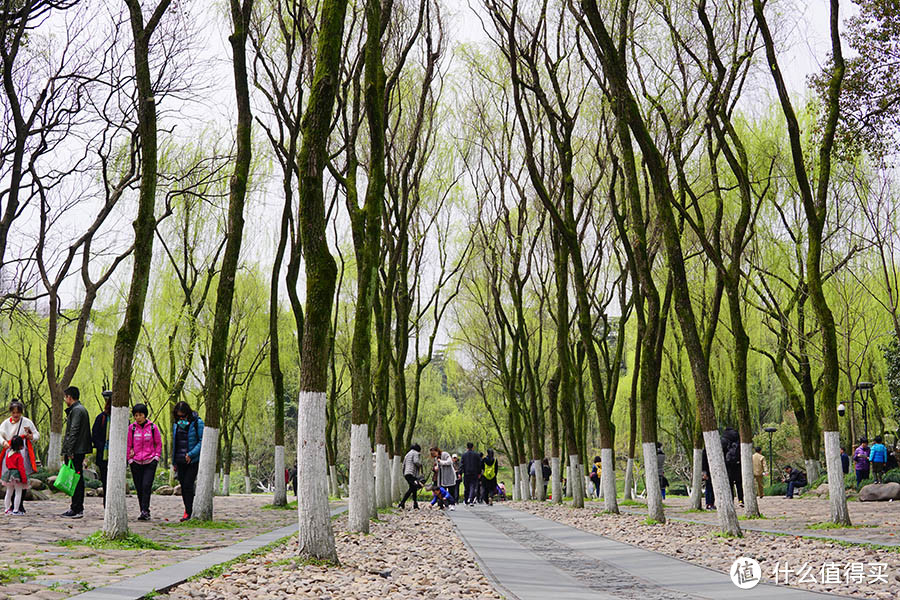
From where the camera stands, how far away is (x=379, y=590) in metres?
7.38

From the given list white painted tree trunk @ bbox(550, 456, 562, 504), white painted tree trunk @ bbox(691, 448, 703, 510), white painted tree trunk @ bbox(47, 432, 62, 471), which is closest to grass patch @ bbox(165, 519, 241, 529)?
white painted tree trunk @ bbox(691, 448, 703, 510)

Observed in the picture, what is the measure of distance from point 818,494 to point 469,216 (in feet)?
47.9

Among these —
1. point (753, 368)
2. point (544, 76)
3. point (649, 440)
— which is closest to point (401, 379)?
point (649, 440)

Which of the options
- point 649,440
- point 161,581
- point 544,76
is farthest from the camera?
point 544,76

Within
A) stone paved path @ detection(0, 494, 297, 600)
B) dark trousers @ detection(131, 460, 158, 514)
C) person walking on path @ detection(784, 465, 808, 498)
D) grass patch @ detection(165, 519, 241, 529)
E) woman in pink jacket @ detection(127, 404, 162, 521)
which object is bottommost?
person walking on path @ detection(784, 465, 808, 498)

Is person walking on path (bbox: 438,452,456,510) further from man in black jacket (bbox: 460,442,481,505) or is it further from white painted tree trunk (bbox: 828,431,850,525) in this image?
white painted tree trunk (bbox: 828,431,850,525)

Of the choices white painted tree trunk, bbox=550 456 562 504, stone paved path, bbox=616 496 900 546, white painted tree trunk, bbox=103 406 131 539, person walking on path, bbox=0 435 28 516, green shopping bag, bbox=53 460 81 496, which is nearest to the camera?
white painted tree trunk, bbox=103 406 131 539

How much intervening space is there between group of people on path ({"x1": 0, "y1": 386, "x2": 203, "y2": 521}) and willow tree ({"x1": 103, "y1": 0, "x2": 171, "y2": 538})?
2.67m

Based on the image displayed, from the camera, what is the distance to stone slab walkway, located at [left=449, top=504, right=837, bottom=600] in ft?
24.4

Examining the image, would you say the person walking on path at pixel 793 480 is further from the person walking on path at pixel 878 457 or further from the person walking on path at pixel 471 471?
the person walking on path at pixel 471 471

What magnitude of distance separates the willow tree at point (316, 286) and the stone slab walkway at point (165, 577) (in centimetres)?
108

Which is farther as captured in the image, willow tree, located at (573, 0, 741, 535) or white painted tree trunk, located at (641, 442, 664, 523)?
white painted tree trunk, located at (641, 442, 664, 523)

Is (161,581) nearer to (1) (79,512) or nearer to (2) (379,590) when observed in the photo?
(2) (379,590)

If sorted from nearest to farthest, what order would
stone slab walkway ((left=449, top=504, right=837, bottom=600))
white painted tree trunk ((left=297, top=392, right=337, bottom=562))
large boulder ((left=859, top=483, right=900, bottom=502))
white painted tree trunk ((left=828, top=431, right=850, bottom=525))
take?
stone slab walkway ((left=449, top=504, right=837, bottom=600)) → white painted tree trunk ((left=297, top=392, right=337, bottom=562)) → white painted tree trunk ((left=828, top=431, right=850, bottom=525)) → large boulder ((left=859, top=483, right=900, bottom=502))
